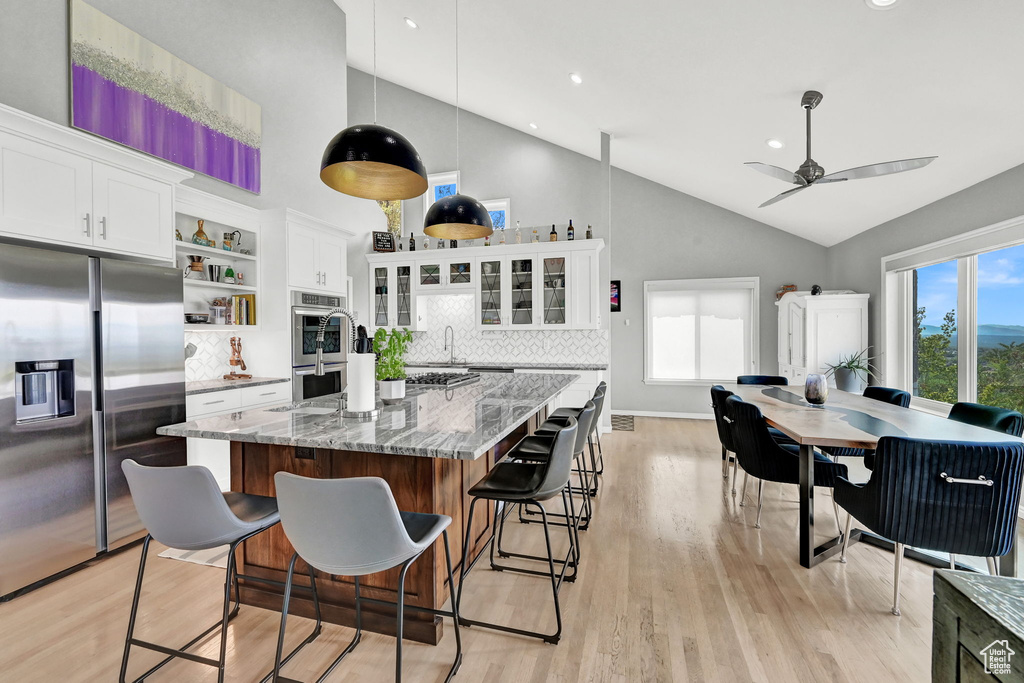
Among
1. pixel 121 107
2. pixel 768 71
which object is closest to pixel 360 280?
pixel 121 107

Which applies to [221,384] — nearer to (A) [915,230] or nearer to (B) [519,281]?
(B) [519,281]

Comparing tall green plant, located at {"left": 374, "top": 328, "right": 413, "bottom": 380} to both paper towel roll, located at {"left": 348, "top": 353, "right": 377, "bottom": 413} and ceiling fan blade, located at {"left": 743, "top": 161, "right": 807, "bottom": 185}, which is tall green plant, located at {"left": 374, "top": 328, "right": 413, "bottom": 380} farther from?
ceiling fan blade, located at {"left": 743, "top": 161, "right": 807, "bottom": 185}

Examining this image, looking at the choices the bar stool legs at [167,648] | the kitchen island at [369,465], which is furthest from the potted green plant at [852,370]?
the bar stool legs at [167,648]

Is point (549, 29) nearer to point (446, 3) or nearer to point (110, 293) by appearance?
point (446, 3)

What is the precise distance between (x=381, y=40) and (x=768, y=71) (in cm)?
456

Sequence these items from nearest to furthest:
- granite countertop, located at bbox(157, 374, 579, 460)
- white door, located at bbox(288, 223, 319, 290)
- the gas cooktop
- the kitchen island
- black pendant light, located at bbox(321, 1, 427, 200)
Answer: granite countertop, located at bbox(157, 374, 579, 460), the kitchen island, black pendant light, located at bbox(321, 1, 427, 200), the gas cooktop, white door, located at bbox(288, 223, 319, 290)

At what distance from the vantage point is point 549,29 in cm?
366

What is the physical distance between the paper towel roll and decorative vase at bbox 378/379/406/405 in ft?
1.14

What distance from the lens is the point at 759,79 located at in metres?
3.22

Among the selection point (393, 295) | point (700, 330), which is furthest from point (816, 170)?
point (393, 295)

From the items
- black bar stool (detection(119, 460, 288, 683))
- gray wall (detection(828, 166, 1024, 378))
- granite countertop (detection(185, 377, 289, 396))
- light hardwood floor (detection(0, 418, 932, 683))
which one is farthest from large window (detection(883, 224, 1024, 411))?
granite countertop (detection(185, 377, 289, 396))

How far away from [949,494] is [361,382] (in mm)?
2549

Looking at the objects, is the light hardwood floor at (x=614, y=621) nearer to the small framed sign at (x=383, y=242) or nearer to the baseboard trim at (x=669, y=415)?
the baseboard trim at (x=669, y=415)

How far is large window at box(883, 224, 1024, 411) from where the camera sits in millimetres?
3480
